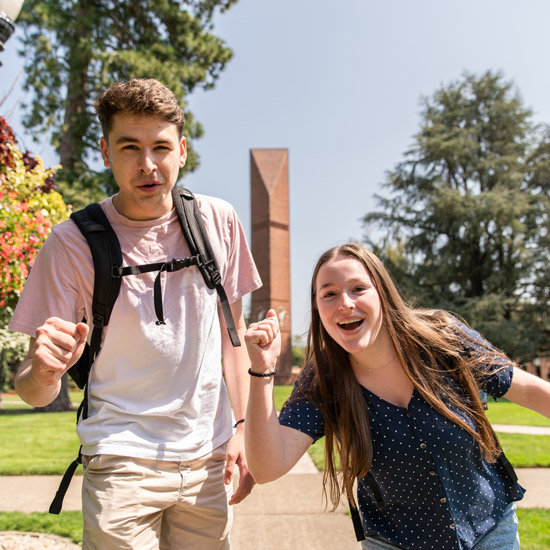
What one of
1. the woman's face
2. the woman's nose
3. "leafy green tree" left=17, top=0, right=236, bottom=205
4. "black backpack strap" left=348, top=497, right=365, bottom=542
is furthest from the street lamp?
"leafy green tree" left=17, top=0, right=236, bottom=205

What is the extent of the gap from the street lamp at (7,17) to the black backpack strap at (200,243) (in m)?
1.86

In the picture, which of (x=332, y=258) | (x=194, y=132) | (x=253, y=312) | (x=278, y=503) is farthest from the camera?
(x=253, y=312)

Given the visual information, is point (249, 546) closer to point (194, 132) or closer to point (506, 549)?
point (506, 549)

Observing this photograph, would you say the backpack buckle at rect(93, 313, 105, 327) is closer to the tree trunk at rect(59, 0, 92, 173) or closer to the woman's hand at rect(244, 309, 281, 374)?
the woman's hand at rect(244, 309, 281, 374)

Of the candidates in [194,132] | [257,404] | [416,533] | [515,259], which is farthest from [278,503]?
[515,259]

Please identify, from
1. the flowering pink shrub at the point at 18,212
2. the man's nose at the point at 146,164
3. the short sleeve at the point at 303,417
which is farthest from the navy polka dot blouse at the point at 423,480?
the flowering pink shrub at the point at 18,212

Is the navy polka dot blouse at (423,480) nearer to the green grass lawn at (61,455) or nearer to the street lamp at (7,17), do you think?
the green grass lawn at (61,455)

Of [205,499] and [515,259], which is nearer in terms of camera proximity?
[205,499]

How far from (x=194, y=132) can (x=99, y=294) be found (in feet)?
52.8

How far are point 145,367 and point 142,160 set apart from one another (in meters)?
0.71

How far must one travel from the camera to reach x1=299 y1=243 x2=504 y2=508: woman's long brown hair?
6.90ft

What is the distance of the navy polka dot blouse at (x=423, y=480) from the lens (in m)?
2.00

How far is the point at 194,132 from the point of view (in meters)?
17.3

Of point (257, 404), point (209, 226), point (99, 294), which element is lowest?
point (257, 404)
